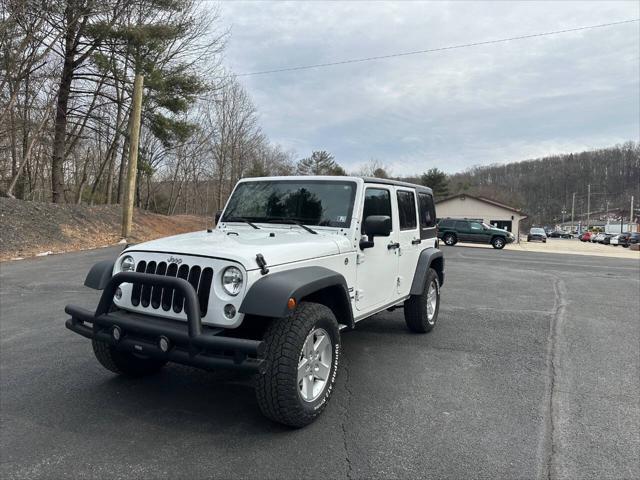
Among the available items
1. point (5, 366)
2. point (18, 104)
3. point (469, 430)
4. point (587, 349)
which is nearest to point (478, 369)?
point (469, 430)

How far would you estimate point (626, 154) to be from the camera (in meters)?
107

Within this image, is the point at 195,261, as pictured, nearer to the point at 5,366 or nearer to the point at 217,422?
the point at 217,422

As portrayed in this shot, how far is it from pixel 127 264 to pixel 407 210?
3.18m

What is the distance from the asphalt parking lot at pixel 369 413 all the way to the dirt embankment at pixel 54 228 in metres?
9.66

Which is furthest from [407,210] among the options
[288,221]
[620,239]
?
[620,239]

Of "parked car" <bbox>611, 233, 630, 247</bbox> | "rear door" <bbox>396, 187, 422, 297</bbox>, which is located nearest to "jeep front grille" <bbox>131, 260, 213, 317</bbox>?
"rear door" <bbox>396, 187, 422, 297</bbox>

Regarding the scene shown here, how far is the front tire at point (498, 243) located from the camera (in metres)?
28.3

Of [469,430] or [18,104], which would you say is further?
[18,104]

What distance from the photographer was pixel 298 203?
4.50 meters

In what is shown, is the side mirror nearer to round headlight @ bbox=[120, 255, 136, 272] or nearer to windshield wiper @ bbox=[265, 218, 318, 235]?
windshield wiper @ bbox=[265, 218, 318, 235]

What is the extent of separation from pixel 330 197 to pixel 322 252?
37.6 inches

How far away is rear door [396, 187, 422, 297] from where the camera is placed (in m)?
5.11

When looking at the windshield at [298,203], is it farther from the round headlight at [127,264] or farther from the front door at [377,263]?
the round headlight at [127,264]

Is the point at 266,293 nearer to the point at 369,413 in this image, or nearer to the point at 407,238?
the point at 369,413
